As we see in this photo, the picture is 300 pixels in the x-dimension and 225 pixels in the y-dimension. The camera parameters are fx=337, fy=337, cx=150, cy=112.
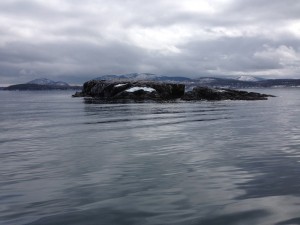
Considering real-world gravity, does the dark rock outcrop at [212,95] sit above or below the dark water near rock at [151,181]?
above

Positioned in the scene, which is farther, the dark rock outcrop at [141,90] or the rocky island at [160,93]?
the dark rock outcrop at [141,90]

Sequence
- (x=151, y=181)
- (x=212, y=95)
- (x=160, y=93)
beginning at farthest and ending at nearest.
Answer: (x=160, y=93) < (x=212, y=95) < (x=151, y=181)

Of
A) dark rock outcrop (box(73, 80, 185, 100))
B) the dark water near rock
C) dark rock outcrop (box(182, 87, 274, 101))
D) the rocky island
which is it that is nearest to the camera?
the dark water near rock

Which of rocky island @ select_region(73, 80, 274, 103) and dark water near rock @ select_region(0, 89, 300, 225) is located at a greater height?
rocky island @ select_region(73, 80, 274, 103)

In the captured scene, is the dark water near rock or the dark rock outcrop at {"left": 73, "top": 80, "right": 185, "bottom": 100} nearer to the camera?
the dark water near rock

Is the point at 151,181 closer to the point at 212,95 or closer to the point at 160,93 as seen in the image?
the point at 212,95

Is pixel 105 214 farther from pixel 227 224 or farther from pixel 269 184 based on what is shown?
pixel 269 184

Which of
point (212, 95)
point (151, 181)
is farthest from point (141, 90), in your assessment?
point (151, 181)

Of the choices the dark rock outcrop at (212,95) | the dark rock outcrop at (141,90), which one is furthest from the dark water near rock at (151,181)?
the dark rock outcrop at (141,90)

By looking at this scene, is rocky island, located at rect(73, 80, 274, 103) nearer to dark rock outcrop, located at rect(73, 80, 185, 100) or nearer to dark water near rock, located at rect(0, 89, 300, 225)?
dark rock outcrop, located at rect(73, 80, 185, 100)

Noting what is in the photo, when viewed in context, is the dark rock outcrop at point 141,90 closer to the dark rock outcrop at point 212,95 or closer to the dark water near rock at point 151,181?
the dark rock outcrop at point 212,95

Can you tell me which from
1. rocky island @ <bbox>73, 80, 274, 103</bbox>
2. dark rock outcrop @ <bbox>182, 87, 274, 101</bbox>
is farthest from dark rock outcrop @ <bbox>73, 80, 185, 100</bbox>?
dark rock outcrop @ <bbox>182, 87, 274, 101</bbox>

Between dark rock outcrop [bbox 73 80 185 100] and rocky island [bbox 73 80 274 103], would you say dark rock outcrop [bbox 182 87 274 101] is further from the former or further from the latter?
dark rock outcrop [bbox 73 80 185 100]

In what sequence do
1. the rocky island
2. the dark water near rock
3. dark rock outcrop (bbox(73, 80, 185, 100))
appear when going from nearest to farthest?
the dark water near rock → the rocky island → dark rock outcrop (bbox(73, 80, 185, 100))
